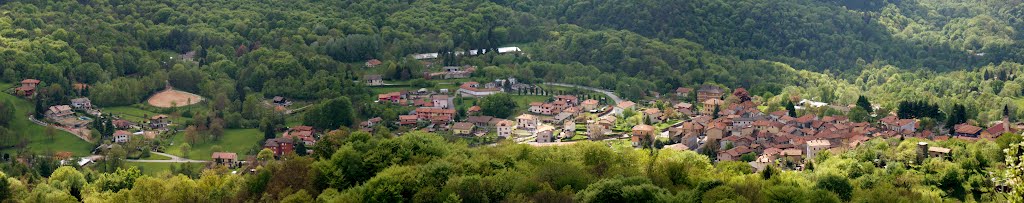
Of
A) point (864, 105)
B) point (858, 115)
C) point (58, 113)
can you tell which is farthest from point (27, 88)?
point (864, 105)

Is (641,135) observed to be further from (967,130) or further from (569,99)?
(967,130)

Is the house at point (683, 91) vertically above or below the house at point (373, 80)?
below

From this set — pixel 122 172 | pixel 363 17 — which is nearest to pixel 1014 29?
pixel 363 17

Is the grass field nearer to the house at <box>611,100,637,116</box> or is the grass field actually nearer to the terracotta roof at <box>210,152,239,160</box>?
the terracotta roof at <box>210,152,239,160</box>

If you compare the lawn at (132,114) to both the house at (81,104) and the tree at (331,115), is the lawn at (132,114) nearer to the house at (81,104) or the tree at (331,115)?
the house at (81,104)

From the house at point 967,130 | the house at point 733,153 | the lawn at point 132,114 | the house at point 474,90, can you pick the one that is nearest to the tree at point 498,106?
Answer: the house at point 474,90

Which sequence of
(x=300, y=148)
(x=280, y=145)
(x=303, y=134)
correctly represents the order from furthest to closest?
(x=303, y=134) < (x=280, y=145) < (x=300, y=148)
